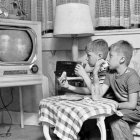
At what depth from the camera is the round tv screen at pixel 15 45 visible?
6.64 ft

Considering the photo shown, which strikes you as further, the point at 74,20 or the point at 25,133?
the point at 25,133

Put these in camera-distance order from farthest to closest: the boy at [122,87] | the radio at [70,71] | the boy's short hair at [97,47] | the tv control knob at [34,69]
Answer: the tv control knob at [34,69] < the radio at [70,71] < the boy's short hair at [97,47] < the boy at [122,87]

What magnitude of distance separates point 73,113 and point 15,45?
2.80 ft

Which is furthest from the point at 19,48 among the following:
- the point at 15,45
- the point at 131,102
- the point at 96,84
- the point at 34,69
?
the point at 131,102

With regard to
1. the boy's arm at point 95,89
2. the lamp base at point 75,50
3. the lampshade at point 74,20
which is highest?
the lampshade at point 74,20

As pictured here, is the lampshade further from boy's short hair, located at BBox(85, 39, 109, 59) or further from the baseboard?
the baseboard

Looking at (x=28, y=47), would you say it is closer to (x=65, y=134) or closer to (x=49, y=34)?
(x=49, y=34)

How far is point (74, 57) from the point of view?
2.22m

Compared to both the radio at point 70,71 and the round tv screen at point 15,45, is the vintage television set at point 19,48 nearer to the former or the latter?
the round tv screen at point 15,45

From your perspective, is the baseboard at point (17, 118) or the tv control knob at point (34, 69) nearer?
the tv control knob at point (34, 69)

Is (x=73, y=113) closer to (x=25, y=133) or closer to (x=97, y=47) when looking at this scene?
(x=97, y=47)

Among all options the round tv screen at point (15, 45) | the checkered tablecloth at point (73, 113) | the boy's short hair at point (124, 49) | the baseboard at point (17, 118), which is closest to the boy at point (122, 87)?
the boy's short hair at point (124, 49)

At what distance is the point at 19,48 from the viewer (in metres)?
2.10

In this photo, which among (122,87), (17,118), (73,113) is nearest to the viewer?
(73,113)
